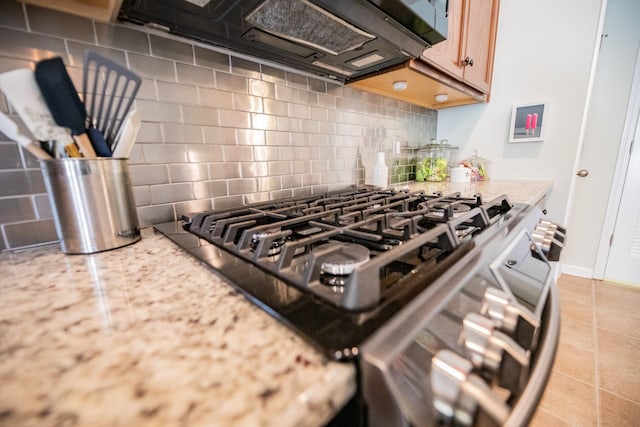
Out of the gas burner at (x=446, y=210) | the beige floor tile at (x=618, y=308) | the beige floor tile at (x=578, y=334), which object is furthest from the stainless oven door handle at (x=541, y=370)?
the beige floor tile at (x=618, y=308)

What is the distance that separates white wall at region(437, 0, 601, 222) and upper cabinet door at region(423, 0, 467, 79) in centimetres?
73

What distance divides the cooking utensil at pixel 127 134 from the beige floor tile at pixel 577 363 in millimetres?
1956

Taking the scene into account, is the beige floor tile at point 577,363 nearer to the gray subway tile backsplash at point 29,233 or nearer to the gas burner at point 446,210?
the gas burner at point 446,210

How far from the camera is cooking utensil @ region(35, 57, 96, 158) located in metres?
0.42

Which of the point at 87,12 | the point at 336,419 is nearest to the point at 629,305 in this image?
the point at 336,419

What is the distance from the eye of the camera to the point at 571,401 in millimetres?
1106

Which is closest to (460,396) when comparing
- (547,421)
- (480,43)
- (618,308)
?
(547,421)

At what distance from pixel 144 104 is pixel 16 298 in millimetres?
543

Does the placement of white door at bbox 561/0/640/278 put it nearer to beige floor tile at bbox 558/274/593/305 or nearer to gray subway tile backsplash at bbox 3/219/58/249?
beige floor tile at bbox 558/274/593/305

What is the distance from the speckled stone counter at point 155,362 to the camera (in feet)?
0.63

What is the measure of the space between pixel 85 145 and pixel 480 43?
1.89 metres

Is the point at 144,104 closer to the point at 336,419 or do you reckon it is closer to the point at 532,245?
the point at 336,419

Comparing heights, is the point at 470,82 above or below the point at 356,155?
above

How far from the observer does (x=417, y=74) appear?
1110 millimetres
